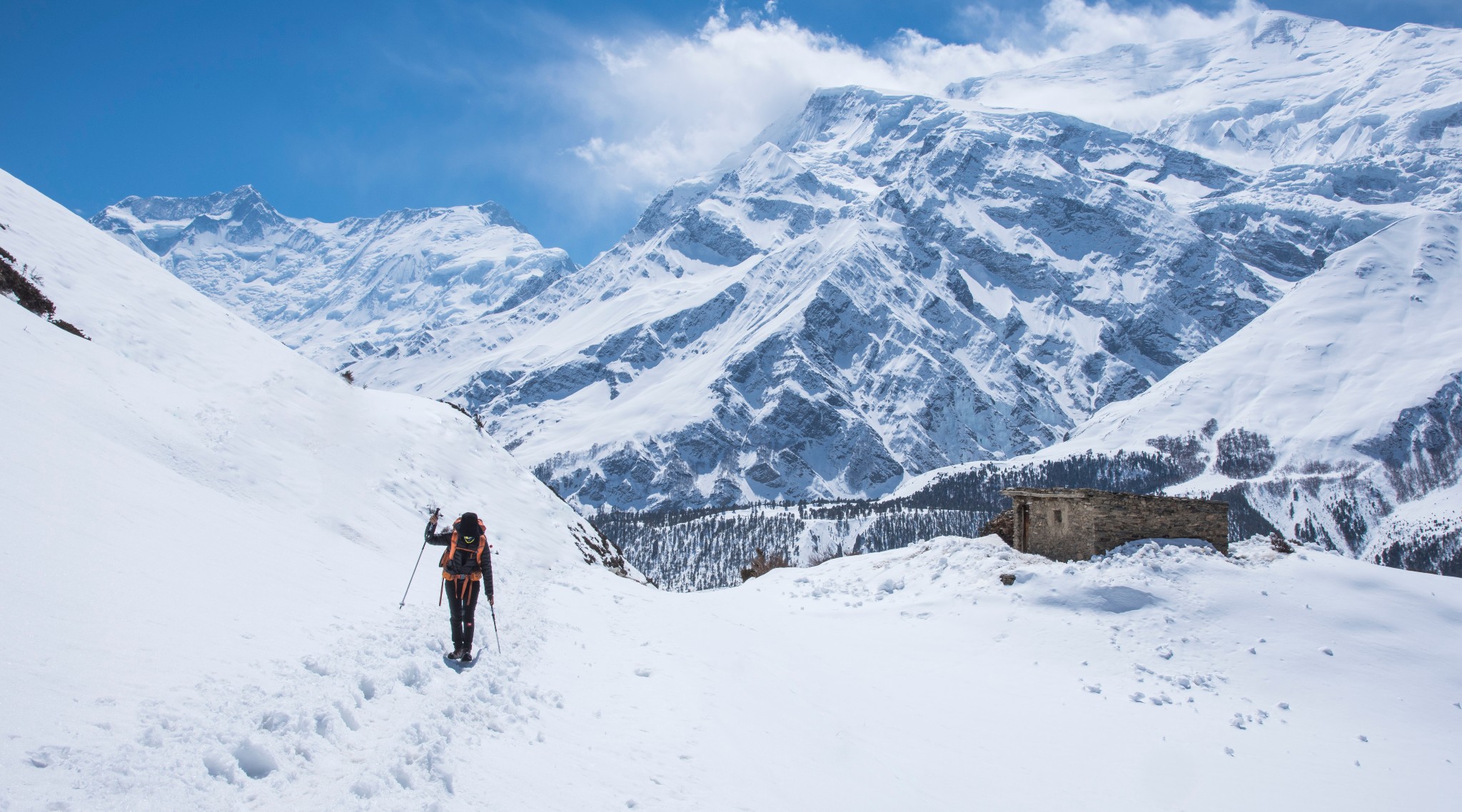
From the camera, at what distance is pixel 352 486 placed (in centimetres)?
2112

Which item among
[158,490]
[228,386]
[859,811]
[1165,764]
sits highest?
[228,386]

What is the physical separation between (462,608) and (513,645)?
1384 millimetres

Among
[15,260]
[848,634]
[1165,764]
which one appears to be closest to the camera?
[1165,764]

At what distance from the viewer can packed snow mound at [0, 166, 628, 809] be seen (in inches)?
263

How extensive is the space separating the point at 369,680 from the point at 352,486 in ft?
46.4

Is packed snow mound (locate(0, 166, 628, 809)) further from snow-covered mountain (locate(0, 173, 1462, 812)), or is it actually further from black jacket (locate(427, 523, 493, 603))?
black jacket (locate(427, 523, 493, 603))

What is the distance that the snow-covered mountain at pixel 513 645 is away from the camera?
21.9ft

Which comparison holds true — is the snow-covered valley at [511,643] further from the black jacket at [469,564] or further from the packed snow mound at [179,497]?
the black jacket at [469,564]

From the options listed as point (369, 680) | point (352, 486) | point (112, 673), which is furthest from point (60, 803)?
point (352, 486)

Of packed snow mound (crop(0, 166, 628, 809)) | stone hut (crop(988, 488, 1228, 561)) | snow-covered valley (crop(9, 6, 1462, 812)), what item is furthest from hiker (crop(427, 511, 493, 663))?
stone hut (crop(988, 488, 1228, 561))

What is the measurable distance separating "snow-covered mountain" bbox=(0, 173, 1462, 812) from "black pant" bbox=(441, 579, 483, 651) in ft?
1.55

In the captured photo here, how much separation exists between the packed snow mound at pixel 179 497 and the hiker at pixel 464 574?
2.07ft

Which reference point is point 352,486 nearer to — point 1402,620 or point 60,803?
point 60,803

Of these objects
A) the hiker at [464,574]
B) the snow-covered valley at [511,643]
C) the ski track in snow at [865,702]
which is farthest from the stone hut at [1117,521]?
the hiker at [464,574]
